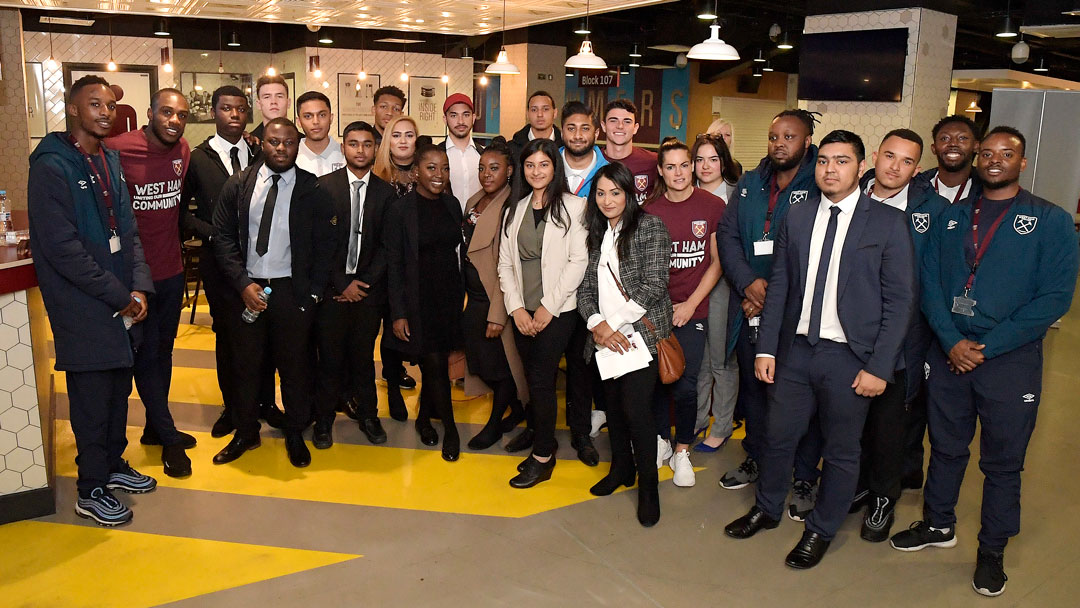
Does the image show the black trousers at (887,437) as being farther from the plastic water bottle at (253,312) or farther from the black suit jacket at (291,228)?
the plastic water bottle at (253,312)

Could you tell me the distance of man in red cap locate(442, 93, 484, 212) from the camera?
482 cm

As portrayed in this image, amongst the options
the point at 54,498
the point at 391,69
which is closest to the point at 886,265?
the point at 54,498

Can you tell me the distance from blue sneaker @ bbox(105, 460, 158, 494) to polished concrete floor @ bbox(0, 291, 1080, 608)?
7 cm

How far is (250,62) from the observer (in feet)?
46.6

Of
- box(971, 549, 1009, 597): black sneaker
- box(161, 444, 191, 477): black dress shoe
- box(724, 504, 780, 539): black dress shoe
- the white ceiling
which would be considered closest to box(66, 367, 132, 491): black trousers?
box(161, 444, 191, 477): black dress shoe

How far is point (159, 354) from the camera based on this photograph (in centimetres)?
411

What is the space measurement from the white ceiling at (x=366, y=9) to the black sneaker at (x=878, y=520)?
662 centimetres

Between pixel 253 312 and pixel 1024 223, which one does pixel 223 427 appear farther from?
pixel 1024 223

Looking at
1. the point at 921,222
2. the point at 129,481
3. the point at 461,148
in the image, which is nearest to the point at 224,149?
the point at 461,148

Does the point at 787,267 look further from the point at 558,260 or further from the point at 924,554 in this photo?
the point at 924,554

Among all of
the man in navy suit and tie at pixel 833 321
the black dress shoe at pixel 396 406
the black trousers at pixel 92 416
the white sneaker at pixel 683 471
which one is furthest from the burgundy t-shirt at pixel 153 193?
the man in navy suit and tie at pixel 833 321

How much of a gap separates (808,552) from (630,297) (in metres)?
1.29

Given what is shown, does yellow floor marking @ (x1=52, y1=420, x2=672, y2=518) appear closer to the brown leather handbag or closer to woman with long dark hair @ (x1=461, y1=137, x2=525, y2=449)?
woman with long dark hair @ (x1=461, y1=137, x2=525, y2=449)

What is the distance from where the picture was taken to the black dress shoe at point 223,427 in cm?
457
